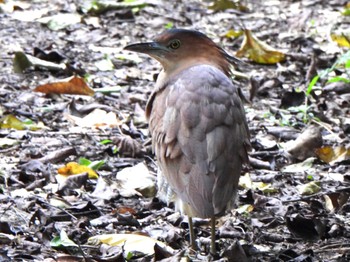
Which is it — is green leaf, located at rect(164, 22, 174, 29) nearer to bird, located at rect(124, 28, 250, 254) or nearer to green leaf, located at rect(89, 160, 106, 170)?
green leaf, located at rect(89, 160, 106, 170)

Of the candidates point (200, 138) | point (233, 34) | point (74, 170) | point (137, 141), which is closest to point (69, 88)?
point (137, 141)

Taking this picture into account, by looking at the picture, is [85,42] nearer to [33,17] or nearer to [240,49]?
[33,17]

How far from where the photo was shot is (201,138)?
4.23 m

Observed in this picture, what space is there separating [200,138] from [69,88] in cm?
300

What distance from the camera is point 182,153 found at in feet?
14.0

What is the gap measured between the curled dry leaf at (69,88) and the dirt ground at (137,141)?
2.3 inches

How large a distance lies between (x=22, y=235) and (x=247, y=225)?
4.24 feet

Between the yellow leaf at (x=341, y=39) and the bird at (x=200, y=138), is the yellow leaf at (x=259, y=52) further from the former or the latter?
the bird at (x=200, y=138)

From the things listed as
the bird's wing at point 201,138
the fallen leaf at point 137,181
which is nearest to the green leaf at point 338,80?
the fallen leaf at point 137,181

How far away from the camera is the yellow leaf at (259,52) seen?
27.1 ft

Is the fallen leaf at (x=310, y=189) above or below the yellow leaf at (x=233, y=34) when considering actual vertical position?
above

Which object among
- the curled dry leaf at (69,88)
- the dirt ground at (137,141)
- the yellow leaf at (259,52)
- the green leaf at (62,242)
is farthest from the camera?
the yellow leaf at (259,52)

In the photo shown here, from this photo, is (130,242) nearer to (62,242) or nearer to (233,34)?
(62,242)

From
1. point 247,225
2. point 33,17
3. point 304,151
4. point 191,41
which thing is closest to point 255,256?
point 247,225
